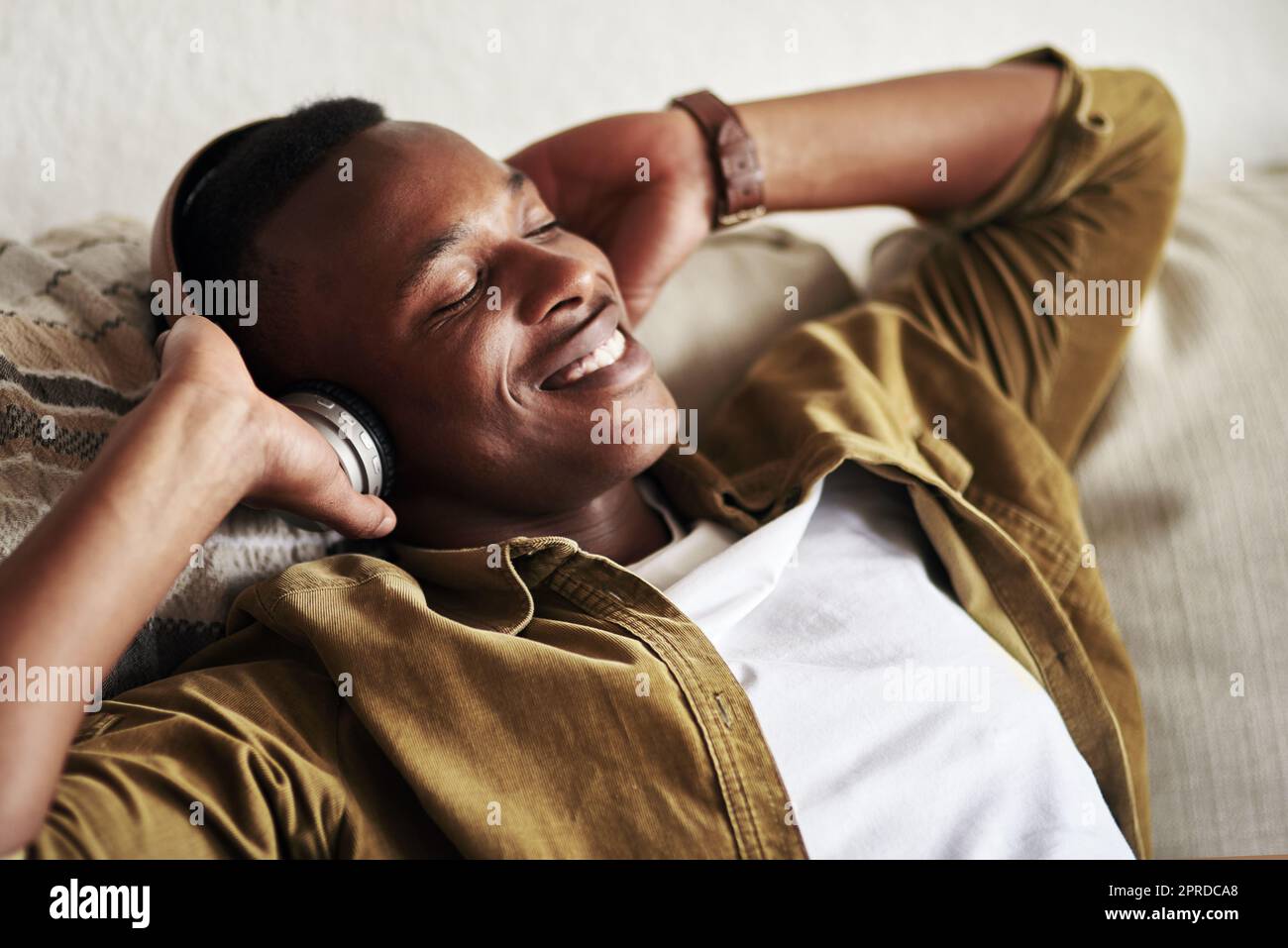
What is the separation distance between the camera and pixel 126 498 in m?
0.79

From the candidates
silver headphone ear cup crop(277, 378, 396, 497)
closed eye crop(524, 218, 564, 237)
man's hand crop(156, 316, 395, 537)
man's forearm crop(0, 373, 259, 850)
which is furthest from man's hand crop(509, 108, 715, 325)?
man's forearm crop(0, 373, 259, 850)

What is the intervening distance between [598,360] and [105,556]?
0.55 m

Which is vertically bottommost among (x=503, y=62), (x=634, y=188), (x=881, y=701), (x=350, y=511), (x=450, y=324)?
(x=881, y=701)

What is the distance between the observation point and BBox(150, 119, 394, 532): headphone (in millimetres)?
1024

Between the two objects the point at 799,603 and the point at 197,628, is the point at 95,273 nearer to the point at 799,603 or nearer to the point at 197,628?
the point at 197,628

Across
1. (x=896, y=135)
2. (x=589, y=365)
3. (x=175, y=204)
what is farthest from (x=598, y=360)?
(x=896, y=135)

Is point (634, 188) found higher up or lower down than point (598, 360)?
higher up

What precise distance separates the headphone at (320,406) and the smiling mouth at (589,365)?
0.19 m

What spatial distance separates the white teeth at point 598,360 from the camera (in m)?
1.14

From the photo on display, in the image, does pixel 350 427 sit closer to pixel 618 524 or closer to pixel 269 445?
pixel 269 445

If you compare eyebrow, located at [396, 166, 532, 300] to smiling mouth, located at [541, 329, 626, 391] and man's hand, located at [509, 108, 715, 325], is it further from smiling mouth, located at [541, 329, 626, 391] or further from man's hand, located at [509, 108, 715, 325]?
man's hand, located at [509, 108, 715, 325]

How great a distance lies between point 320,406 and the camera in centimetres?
103

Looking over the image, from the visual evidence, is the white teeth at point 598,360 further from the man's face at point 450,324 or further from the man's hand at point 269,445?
the man's hand at point 269,445
